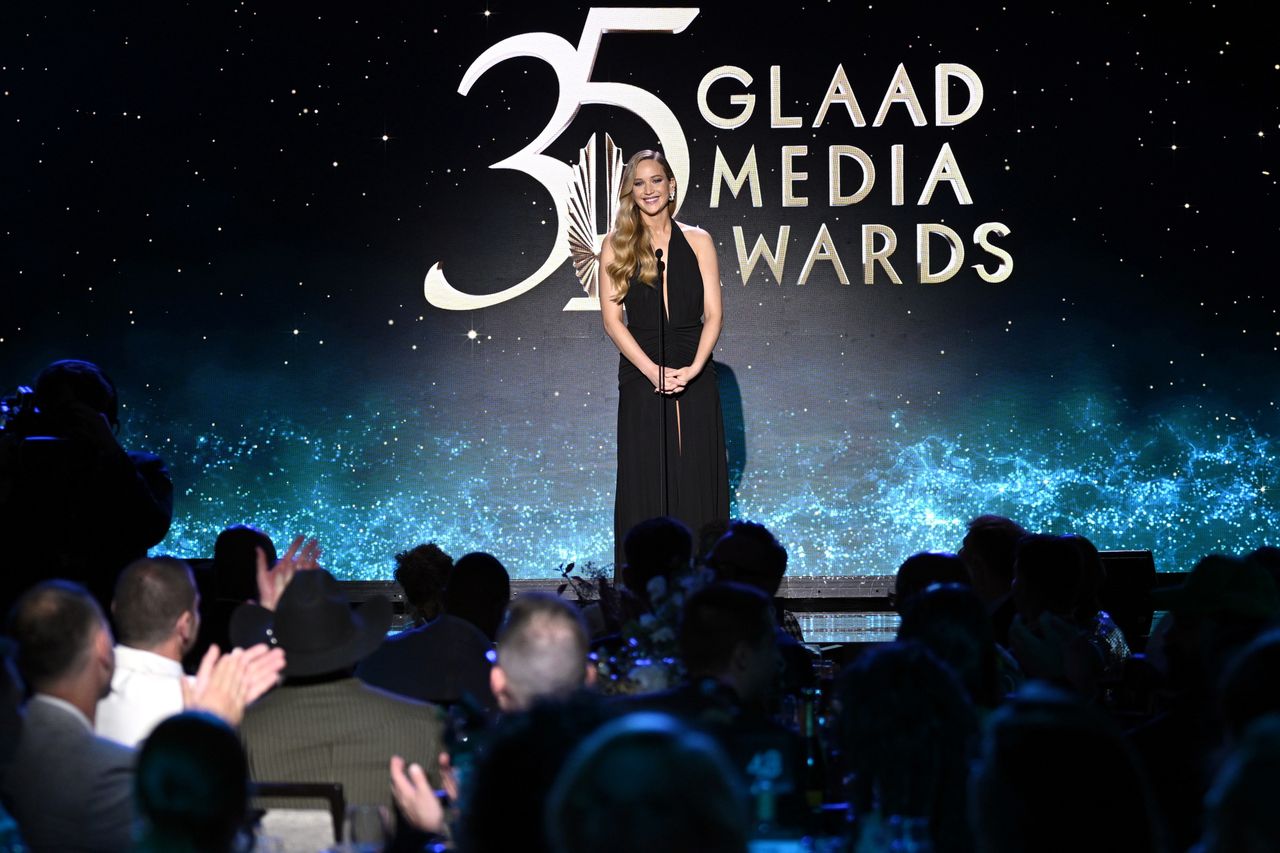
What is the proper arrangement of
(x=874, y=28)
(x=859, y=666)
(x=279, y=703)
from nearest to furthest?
(x=859, y=666) → (x=279, y=703) → (x=874, y=28)

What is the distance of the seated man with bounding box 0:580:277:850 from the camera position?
2627 millimetres

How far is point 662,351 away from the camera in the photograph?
6074mm

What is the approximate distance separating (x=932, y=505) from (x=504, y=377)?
93.7 inches

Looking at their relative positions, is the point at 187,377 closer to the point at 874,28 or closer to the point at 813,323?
the point at 813,323

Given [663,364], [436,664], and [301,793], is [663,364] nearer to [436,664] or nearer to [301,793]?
[436,664]

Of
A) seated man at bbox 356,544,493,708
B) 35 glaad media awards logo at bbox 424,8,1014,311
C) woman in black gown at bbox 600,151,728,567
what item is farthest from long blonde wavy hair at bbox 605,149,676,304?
seated man at bbox 356,544,493,708

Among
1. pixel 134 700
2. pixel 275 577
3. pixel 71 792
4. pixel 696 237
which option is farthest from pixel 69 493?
pixel 71 792

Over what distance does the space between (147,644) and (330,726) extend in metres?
0.60

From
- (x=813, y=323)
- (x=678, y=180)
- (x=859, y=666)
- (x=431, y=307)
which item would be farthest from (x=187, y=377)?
(x=859, y=666)

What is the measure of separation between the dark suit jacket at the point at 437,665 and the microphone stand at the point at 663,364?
228 centimetres

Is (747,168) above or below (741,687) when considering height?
above

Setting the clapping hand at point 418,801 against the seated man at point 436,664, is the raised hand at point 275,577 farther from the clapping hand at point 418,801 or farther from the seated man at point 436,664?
the clapping hand at point 418,801

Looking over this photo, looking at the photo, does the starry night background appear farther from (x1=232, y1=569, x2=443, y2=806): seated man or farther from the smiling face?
(x1=232, y1=569, x2=443, y2=806): seated man

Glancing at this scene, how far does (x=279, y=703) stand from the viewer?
3.09m
